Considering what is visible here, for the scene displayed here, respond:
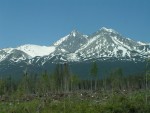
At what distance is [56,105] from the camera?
62750mm

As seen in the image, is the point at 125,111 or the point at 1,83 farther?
the point at 1,83

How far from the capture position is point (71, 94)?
90.9 meters

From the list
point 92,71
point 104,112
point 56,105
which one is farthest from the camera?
point 92,71

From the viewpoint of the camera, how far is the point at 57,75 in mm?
114812

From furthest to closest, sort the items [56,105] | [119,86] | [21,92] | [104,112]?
[119,86], [21,92], [56,105], [104,112]

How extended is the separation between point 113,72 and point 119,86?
18.9 metres

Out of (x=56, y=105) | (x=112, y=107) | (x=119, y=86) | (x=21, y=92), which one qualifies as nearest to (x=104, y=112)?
(x=112, y=107)

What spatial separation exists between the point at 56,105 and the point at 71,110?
6930 mm

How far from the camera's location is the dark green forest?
182 ft

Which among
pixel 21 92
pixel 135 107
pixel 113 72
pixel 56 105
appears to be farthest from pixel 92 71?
pixel 135 107

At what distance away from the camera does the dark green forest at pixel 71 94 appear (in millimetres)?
55562

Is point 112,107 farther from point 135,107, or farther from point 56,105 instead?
point 56,105

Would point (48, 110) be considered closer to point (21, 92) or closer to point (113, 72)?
point (21, 92)

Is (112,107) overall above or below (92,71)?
below
